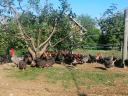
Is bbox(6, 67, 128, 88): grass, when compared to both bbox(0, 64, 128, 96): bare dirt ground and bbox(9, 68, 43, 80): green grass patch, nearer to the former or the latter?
bbox(9, 68, 43, 80): green grass patch

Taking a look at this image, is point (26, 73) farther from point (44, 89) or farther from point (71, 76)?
point (44, 89)

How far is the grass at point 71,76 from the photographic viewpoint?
47.9ft

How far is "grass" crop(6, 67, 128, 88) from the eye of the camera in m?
14.6

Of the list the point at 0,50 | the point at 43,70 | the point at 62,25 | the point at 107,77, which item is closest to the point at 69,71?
the point at 43,70

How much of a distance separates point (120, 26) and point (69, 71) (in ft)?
38.0

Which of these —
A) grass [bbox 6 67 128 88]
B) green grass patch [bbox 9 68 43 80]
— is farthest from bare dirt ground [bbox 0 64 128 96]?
green grass patch [bbox 9 68 43 80]

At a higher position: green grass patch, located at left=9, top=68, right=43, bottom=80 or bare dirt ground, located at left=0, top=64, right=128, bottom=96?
green grass patch, located at left=9, top=68, right=43, bottom=80

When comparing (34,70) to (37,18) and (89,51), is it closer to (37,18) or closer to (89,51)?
(37,18)

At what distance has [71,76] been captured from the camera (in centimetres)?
1661

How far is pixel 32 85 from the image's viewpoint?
1421 cm

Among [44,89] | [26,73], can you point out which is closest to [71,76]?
[26,73]

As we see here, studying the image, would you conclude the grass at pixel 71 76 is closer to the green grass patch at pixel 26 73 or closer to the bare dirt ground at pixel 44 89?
the green grass patch at pixel 26 73

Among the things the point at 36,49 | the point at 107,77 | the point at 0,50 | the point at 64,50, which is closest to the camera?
the point at 107,77

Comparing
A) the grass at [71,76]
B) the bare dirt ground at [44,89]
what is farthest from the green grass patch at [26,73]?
the bare dirt ground at [44,89]
